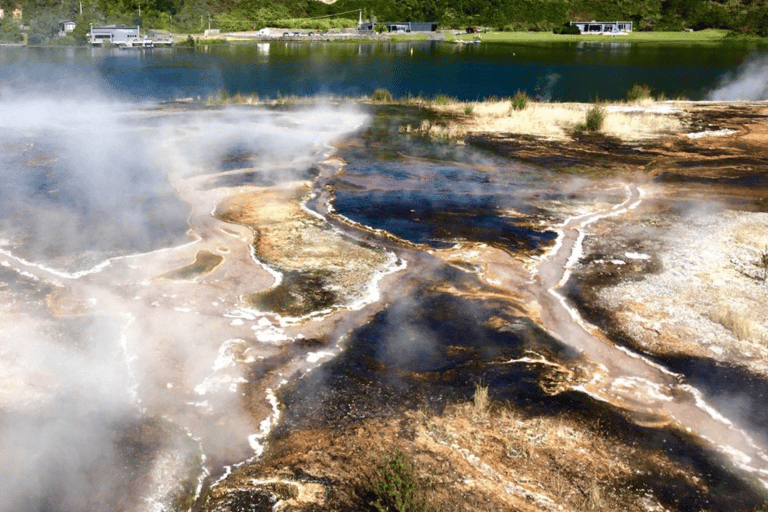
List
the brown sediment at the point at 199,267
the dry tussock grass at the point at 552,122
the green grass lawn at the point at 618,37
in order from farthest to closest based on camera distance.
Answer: the green grass lawn at the point at 618,37, the dry tussock grass at the point at 552,122, the brown sediment at the point at 199,267

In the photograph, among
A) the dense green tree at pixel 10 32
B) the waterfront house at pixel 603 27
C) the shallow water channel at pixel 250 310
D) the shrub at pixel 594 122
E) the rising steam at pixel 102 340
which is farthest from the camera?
the waterfront house at pixel 603 27

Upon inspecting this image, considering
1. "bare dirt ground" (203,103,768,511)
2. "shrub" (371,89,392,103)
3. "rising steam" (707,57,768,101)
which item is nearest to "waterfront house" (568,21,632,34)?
"rising steam" (707,57,768,101)

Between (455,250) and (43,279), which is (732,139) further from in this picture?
(43,279)

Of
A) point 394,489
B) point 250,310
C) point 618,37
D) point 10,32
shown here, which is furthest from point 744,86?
point 10,32

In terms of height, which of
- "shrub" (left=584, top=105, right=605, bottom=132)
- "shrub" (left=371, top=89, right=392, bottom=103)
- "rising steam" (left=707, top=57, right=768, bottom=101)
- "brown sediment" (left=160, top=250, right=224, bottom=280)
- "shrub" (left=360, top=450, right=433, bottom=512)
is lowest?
"shrub" (left=360, top=450, right=433, bottom=512)

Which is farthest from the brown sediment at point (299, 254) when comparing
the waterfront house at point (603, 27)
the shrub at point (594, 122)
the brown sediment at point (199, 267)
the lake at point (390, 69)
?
the waterfront house at point (603, 27)

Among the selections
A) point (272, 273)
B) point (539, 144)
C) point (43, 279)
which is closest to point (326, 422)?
point (272, 273)

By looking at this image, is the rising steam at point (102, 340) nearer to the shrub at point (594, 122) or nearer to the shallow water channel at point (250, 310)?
the shallow water channel at point (250, 310)

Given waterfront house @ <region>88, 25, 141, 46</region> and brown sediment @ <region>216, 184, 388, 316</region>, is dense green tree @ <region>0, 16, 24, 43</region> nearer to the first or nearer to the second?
waterfront house @ <region>88, 25, 141, 46</region>

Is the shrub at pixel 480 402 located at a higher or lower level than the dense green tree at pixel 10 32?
lower
